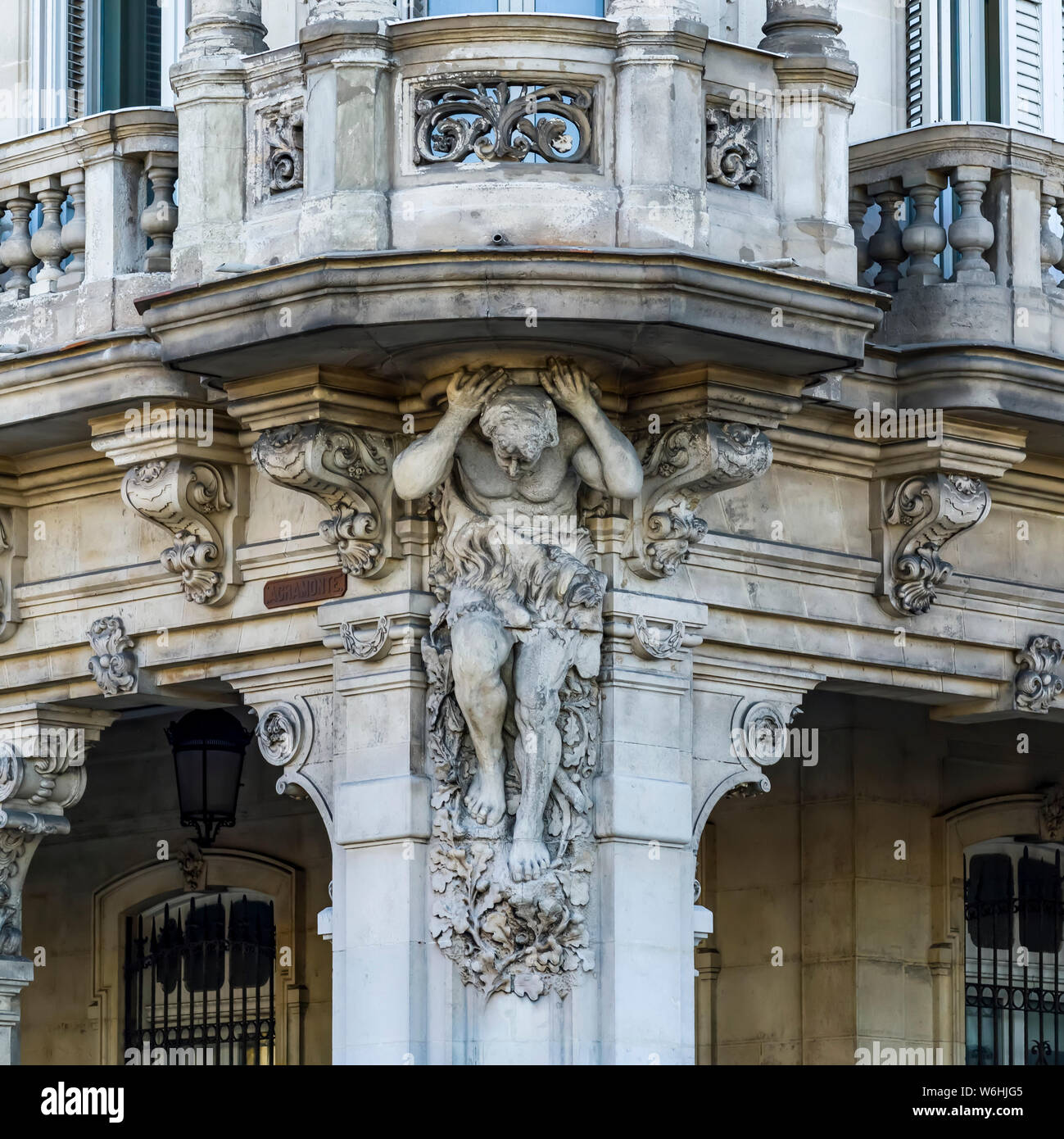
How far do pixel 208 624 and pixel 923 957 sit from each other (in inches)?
171

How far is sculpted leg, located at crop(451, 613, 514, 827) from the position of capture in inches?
550

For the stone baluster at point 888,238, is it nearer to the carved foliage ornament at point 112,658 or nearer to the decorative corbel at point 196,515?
the decorative corbel at point 196,515

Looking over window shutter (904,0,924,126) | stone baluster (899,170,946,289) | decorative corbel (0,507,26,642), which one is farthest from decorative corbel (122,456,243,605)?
window shutter (904,0,924,126)

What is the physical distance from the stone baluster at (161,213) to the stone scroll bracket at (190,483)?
0.63 metres

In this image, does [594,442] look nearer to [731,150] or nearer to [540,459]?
[540,459]

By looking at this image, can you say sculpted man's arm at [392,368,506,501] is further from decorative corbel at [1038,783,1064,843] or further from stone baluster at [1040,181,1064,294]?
decorative corbel at [1038,783,1064,843]

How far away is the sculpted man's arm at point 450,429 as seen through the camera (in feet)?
46.0

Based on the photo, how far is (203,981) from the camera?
18.8m

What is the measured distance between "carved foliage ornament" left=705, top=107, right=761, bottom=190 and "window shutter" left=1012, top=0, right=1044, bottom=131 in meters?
2.57

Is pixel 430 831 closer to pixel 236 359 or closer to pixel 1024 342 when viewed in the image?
pixel 236 359

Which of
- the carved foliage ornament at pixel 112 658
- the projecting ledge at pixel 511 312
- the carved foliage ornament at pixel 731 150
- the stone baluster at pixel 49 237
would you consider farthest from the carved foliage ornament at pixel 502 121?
the carved foliage ornament at pixel 112 658

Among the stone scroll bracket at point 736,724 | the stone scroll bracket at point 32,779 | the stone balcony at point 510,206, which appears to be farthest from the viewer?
the stone scroll bracket at point 32,779

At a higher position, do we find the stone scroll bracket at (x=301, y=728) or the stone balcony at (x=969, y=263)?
the stone balcony at (x=969, y=263)

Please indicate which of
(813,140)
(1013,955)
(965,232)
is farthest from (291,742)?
(1013,955)
